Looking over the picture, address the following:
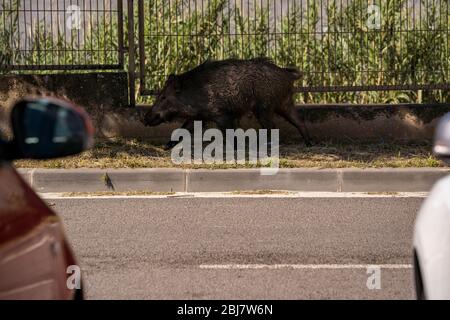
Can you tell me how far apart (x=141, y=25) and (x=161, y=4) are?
54 centimetres

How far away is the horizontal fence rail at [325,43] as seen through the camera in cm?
1413

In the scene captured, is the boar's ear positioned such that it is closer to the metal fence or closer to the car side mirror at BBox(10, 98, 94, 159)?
the metal fence

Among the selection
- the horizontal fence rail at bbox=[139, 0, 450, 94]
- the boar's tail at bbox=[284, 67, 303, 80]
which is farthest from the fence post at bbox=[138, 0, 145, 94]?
the boar's tail at bbox=[284, 67, 303, 80]

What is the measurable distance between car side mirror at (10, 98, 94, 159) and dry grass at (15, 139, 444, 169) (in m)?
8.39

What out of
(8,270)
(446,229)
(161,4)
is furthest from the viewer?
(161,4)

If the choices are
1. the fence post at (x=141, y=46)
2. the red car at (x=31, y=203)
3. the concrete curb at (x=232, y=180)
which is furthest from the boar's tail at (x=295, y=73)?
the red car at (x=31, y=203)

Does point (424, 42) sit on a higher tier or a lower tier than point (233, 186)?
higher

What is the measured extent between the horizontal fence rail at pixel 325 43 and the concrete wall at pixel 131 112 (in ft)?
1.78

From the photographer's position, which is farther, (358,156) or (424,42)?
(424,42)

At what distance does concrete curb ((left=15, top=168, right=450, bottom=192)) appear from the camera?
11.3 metres

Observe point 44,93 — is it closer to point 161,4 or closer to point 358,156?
point 161,4

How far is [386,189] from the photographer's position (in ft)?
37.0
